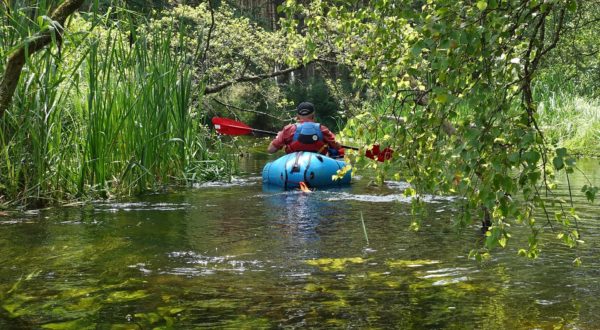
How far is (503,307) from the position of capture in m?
3.63

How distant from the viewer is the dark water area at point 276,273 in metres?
3.49

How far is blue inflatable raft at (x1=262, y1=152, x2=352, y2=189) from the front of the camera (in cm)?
905

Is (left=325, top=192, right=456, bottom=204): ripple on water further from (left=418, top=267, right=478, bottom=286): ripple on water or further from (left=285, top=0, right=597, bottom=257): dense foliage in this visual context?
(left=285, top=0, right=597, bottom=257): dense foliage

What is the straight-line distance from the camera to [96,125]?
22.9 feet

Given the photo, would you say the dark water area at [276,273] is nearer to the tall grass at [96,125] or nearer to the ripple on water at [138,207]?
the ripple on water at [138,207]

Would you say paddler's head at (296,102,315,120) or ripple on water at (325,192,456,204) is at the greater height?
paddler's head at (296,102,315,120)

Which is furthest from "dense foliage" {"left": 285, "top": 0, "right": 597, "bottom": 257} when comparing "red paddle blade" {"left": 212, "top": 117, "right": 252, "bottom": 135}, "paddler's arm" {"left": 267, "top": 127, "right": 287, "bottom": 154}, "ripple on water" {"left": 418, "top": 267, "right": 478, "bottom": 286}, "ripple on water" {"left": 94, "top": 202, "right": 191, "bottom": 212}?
"red paddle blade" {"left": 212, "top": 117, "right": 252, "bottom": 135}

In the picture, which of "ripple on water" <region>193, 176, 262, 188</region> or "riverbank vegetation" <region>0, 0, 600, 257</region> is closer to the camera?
"riverbank vegetation" <region>0, 0, 600, 257</region>

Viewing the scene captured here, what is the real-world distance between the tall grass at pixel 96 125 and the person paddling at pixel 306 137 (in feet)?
4.06

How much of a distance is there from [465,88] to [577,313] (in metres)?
1.46

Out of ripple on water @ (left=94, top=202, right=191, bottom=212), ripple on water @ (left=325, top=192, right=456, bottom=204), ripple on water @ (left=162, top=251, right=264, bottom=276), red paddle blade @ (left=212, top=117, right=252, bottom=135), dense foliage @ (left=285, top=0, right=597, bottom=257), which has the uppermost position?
red paddle blade @ (left=212, top=117, right=252, bottom=135)

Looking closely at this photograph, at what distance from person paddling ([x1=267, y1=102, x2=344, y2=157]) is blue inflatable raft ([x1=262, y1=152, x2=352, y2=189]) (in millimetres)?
262

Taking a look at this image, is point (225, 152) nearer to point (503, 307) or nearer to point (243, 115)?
point (503, 307)

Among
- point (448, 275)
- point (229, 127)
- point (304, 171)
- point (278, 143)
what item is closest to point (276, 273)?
point (448, 275)
